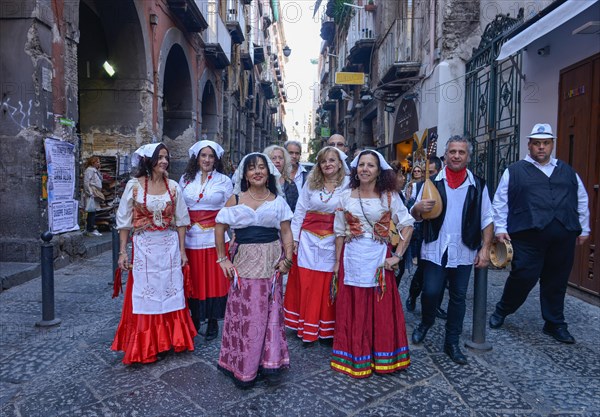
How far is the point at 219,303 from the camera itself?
173 inches

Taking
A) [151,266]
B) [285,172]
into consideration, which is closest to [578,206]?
[285,172]

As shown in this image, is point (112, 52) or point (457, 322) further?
point (112, 52)

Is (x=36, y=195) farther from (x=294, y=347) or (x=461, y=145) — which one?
(x=461, y=145)

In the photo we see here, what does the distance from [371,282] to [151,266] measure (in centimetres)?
174

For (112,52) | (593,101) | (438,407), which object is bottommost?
(438,407)

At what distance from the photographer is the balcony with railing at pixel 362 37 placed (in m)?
17.9

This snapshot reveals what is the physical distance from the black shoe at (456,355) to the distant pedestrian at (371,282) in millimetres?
486

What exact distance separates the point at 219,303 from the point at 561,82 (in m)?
5.36

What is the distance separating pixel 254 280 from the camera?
335cm

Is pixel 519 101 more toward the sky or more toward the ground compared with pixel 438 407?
more toward the sky

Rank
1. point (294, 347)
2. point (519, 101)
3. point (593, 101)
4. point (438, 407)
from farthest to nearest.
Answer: point (519, 101), point (593, 101), point (294, 347), point (438, 407)

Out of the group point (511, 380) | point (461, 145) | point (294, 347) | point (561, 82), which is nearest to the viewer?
point (511, 380)

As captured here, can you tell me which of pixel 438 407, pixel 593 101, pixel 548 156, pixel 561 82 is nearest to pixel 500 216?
pixel 548 156

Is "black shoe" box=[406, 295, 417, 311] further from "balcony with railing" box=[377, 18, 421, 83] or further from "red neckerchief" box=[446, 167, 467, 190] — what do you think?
"balcony with railing" box=[377, 18, 421, 83]
